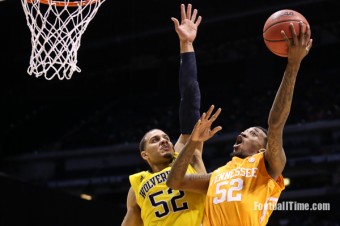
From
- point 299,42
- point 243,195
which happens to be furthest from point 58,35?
point 299,42

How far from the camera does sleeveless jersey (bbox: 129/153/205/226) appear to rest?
4.29 metres

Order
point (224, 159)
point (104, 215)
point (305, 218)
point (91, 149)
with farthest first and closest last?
point (91, 149)
point (224, 159)
point (305, 218)
point (104, 215)

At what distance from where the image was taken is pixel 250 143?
4.35m

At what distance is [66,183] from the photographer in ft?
55.5

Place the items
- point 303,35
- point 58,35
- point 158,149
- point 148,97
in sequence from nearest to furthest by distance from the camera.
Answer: point 303,35 → point 158,149 → point 58,35 → point 148,97

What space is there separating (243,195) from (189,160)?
0.42 m

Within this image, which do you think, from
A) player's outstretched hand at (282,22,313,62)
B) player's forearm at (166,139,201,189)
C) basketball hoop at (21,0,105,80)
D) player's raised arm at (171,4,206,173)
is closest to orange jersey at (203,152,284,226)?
player's forearm at (166,139,201,189)

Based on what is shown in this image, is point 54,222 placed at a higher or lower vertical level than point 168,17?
lower

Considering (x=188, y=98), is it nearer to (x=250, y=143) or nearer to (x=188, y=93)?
(x=188, y=93)

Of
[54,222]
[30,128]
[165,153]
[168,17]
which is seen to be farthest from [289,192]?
[165,153]

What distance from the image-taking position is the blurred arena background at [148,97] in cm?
1508

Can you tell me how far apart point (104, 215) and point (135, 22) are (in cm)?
734

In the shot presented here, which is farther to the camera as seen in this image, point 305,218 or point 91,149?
point 91,149

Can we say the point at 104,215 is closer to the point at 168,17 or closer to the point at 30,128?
the point at 168,17
